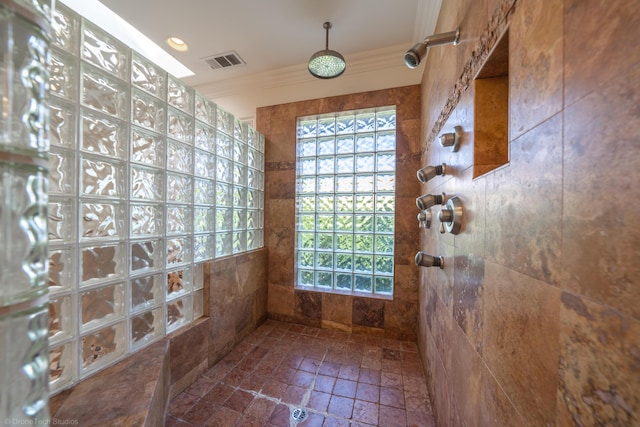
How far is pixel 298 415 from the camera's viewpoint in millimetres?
1166

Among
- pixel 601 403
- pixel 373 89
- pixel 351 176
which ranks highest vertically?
pixel 373 89

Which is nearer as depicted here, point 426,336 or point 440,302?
point 440,302

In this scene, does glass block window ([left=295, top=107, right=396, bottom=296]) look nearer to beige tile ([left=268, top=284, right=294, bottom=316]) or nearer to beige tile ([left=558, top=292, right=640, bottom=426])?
beige tile ([left=268, top=284, right=294, bottom=316])

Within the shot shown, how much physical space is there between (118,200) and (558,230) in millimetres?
1503

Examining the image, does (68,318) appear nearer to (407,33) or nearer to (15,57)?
(15,57)

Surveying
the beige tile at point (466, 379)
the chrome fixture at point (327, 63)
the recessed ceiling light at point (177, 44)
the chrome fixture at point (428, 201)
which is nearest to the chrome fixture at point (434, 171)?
the chrome fixture at point (428, 201)

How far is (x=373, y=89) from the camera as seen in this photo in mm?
1948

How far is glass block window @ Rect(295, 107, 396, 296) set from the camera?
1978mm

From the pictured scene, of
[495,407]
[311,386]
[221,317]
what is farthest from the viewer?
[221,317]

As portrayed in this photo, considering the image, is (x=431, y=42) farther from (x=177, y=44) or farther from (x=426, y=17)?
(x=177, y=44)

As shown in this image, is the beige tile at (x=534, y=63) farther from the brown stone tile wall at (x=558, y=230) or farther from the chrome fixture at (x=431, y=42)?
the chrome fixture at (x=431, y=42)

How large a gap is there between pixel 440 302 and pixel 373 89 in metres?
1.78

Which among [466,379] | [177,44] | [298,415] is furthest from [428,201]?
[177,44]

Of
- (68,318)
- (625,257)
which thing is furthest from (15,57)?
(68,318)
